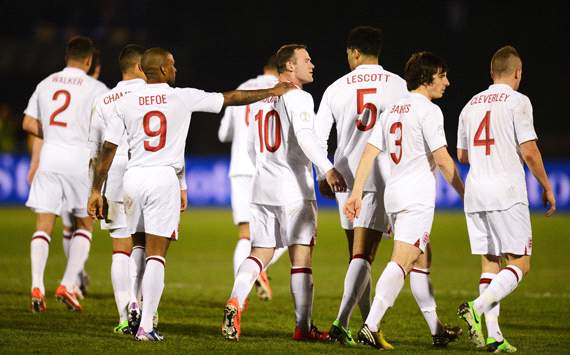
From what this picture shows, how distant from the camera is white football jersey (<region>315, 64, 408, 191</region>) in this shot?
25.5 ft

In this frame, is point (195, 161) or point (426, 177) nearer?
point (426, 177)

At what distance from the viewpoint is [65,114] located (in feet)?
33.1

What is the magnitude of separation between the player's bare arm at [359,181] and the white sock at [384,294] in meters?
0.48

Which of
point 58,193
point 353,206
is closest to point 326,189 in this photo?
point 353,206

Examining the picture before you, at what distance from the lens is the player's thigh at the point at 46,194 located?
32.9ft

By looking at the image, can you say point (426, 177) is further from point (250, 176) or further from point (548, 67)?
point (548, 67)

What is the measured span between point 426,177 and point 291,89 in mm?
1251

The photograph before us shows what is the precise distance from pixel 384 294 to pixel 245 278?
3.93 feet

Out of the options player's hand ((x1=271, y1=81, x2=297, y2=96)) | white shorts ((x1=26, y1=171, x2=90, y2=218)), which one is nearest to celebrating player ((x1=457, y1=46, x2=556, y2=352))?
player's hand ((x1=271, y1=81, x2=297, y2=96))

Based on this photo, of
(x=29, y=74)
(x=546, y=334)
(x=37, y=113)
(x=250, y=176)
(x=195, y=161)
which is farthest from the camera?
(x=29, y=74)

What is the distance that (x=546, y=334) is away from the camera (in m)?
8.18

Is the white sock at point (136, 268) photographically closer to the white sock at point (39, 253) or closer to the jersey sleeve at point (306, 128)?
the jersey sleeve at point (306, 128)

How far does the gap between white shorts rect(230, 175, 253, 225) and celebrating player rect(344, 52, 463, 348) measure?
3.98m

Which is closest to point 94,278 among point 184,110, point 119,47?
point 184,110
